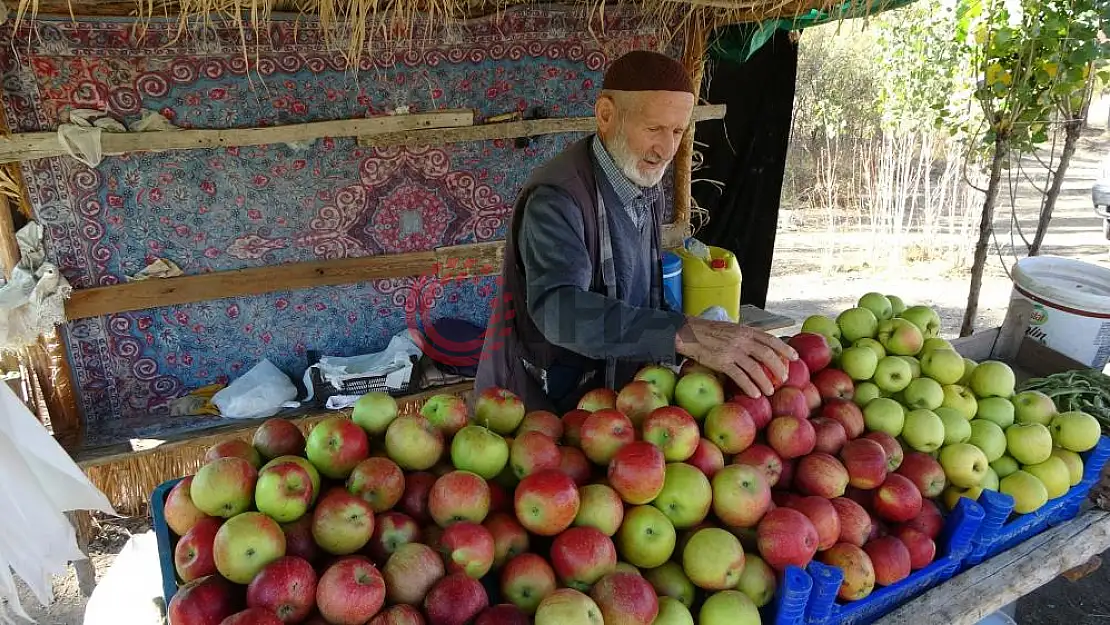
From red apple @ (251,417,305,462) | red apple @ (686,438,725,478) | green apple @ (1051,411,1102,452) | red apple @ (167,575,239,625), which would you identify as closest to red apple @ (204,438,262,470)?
red apple @ (251,417,305,462)

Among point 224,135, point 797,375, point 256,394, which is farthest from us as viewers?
point 256,394

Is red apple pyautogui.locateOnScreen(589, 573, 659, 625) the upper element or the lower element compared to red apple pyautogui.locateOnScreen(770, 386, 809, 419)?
lower

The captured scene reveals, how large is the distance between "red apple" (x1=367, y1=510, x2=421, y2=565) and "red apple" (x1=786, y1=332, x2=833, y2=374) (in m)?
1.12

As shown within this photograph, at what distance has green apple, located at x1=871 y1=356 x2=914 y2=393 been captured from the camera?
75.7 inches

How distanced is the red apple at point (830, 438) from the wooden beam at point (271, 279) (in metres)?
2.98

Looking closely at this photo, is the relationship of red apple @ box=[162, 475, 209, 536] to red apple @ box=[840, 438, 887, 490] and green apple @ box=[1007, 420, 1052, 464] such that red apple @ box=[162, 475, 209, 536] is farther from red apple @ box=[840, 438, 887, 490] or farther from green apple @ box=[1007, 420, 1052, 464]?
green apple @ box=[1007, 420, 1052, 464]

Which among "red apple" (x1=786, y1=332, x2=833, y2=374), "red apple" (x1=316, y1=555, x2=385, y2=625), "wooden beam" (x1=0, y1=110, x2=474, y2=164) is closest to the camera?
"red apple" (x1=316, y1=555, x2=385, y2=625)

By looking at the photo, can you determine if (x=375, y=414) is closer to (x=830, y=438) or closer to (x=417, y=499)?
(x=417, y=499)

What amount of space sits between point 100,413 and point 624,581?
346cm

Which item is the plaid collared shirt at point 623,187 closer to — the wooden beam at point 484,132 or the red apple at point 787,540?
the red apple at point 787,540

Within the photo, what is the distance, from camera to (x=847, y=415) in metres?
1.73

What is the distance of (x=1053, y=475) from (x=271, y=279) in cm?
355

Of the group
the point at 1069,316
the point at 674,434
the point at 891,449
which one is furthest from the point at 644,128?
the point at 1069,316

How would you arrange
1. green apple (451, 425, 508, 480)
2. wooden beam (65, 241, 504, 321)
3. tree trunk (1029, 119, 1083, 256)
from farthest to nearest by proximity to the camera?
1. tree trunk (1029, 119, 1083, 256)
2. wooden beam (65, 241, 504, 321)
3. green apple (451, 425, 508, 480)
